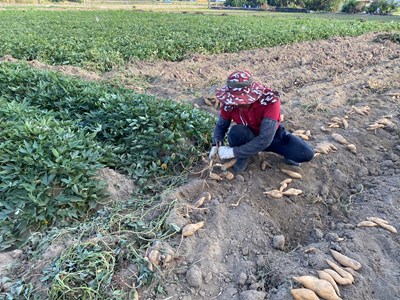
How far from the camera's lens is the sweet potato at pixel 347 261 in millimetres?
2549

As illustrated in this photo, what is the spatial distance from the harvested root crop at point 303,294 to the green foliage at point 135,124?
6.16 feet

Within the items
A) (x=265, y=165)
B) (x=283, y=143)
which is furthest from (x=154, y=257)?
(x=283, y=143)

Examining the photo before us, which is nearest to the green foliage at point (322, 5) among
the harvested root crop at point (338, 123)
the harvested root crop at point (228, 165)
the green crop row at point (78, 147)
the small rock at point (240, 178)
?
the harvested root crop at point (338, 123)

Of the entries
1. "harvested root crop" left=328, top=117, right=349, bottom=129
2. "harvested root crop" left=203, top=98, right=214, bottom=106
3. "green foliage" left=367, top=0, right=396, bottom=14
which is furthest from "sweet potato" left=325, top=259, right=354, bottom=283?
"green foliage" left=367, top=0, right=396, bottom=14

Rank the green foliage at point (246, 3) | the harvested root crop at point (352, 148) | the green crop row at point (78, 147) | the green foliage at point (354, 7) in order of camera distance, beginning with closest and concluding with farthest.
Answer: the green crop row at point (78, 147) < the harvested root crop at point (352, 148) < the green foliage at point (354, 7) < the green foliage at point (246, 3)

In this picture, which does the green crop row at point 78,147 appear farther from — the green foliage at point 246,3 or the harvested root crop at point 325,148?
the green foliage at point 246,3

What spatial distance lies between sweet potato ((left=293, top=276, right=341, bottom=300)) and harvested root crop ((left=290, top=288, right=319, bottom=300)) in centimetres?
5

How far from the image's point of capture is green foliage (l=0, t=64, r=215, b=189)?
3.97 m

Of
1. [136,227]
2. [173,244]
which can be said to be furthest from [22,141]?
[173,244]

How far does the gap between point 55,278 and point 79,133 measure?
2.24 m

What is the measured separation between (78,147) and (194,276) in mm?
1976

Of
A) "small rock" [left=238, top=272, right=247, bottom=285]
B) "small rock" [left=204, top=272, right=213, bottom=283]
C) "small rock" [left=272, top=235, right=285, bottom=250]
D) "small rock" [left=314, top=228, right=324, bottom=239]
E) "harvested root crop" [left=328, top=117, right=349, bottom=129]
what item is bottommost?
"harvested root crop" [left=328, top=117, right=349, bottom=129]

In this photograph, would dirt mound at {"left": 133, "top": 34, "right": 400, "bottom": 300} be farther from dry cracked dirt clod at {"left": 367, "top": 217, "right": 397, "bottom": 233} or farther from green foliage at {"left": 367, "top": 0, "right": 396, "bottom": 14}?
green foliage at {"left": 367, "top": 0, "right": 396, "bottom": 14}

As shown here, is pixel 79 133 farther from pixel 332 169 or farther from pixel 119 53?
pixel 119 53
